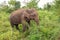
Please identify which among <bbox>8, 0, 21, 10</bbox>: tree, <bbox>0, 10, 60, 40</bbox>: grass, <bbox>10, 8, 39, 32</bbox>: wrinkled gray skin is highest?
<bbox>8, 0, 21, 10</bbox>: tree

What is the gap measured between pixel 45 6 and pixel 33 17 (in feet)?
18.0

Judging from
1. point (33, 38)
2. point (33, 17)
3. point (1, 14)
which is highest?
point (1, 14)

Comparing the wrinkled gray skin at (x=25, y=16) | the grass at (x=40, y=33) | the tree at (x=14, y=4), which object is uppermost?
the tree at (x=14, y=4)

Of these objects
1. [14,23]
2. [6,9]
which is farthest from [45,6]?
[14,23]

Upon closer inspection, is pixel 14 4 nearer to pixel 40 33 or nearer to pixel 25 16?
pixel 25 16

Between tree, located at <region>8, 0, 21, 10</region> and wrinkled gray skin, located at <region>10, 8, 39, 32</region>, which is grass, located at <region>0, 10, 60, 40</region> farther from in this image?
tree, located at <region>8, 0, 21, 10</region>

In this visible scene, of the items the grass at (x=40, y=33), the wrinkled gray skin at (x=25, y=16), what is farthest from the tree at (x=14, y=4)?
the wrinkled gray skin at (x=25, y=16)

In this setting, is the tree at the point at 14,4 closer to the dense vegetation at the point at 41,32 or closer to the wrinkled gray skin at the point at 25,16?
the dense vegetation at the point at 41,32

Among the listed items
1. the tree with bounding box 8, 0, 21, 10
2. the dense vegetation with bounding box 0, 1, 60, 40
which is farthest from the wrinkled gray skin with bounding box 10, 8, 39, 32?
the tree with bounding box 8, 0, 21, 10

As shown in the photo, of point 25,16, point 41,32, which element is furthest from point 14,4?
point 41,32

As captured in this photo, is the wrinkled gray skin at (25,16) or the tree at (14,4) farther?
the tree at (14,4)

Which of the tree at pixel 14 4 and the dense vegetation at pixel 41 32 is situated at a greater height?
the tree at pixel 14 4

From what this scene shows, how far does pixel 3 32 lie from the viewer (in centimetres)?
1017

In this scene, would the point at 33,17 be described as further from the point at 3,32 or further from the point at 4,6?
the point at 4,6
